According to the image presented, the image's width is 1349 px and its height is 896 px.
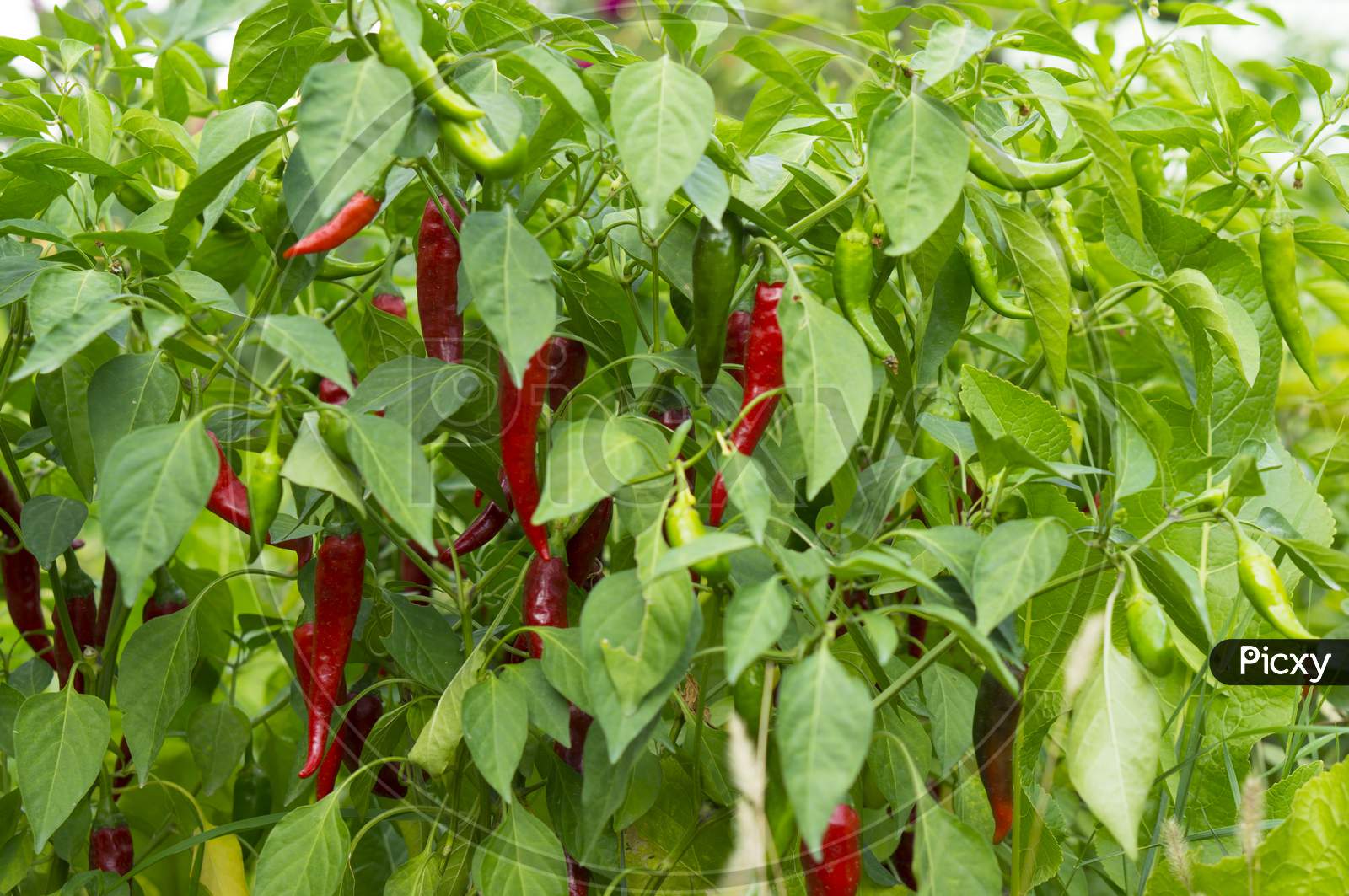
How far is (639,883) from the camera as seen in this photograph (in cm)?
95

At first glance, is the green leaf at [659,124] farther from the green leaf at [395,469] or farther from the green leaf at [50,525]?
the green leaf at [50,525]

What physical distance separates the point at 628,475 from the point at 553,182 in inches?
11.8

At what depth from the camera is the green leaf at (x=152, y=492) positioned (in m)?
0.64

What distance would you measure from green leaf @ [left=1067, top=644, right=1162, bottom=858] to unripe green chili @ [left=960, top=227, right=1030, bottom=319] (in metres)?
0.28

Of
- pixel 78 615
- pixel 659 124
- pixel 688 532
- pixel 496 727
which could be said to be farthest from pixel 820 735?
pixel 78 615

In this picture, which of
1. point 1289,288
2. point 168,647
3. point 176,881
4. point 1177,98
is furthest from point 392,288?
point 1177,98

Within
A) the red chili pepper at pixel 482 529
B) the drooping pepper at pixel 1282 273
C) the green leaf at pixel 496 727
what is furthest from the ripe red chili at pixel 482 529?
the drooping pepper at pixel 1282 273

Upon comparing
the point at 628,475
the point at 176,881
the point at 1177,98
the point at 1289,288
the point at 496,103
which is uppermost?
the point at 496,103

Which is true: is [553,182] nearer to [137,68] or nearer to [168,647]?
[168,647]

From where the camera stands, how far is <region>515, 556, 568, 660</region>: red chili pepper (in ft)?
2.85

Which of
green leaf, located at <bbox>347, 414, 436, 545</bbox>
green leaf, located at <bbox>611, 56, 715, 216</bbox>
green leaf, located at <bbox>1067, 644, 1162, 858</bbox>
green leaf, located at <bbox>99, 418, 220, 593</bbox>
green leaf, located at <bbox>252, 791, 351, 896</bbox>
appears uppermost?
green leaf, located at <bbox>611, 56, 715, 216</bbox>

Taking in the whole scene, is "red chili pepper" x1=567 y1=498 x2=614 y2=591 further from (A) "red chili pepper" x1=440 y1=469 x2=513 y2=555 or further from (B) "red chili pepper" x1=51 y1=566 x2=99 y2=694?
(B) "red chili pepper" x1=51 y1=566 x2=99 y2=694

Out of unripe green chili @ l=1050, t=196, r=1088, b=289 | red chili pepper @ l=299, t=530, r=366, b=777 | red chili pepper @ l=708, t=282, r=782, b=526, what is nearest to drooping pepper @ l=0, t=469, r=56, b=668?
red chili pepper @ l=299, t=530, r=366, b=777

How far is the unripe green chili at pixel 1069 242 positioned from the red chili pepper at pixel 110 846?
97cm
